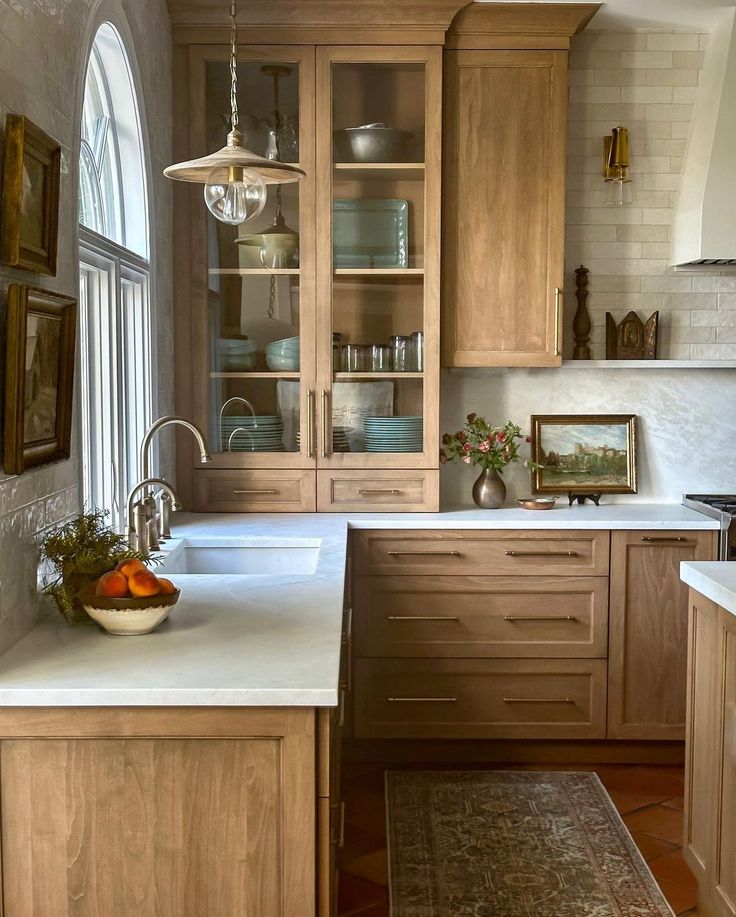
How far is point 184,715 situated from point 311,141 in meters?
2.57

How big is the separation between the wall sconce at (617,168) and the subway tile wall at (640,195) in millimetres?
29

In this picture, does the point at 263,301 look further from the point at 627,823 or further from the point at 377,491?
the point at 627,823

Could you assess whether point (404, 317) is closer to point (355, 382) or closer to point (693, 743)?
→ point (355, 382)

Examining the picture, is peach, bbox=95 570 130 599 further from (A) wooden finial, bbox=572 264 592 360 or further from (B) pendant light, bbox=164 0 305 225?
(A) wooden finial, bbox=572 264 592 360

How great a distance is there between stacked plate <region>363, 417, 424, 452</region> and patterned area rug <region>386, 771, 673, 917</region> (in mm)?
1184

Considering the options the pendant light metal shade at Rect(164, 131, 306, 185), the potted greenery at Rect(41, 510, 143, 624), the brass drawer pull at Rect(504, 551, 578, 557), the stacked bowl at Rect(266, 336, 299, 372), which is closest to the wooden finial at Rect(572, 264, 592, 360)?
the brass drawer pull at Rect(504, 551, 578, 557)

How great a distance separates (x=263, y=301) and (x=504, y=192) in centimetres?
98

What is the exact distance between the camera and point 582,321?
13.7ft

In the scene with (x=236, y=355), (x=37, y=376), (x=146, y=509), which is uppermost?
(x=236, y=355)

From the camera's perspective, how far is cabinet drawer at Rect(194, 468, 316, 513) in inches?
155

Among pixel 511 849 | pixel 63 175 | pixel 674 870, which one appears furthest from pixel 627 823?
pixel 63 175

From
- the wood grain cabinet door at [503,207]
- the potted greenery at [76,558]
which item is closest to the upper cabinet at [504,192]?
the wood grain cabinet door at [503,207]

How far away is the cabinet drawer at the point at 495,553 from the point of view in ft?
12.4

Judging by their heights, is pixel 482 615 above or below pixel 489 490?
below
